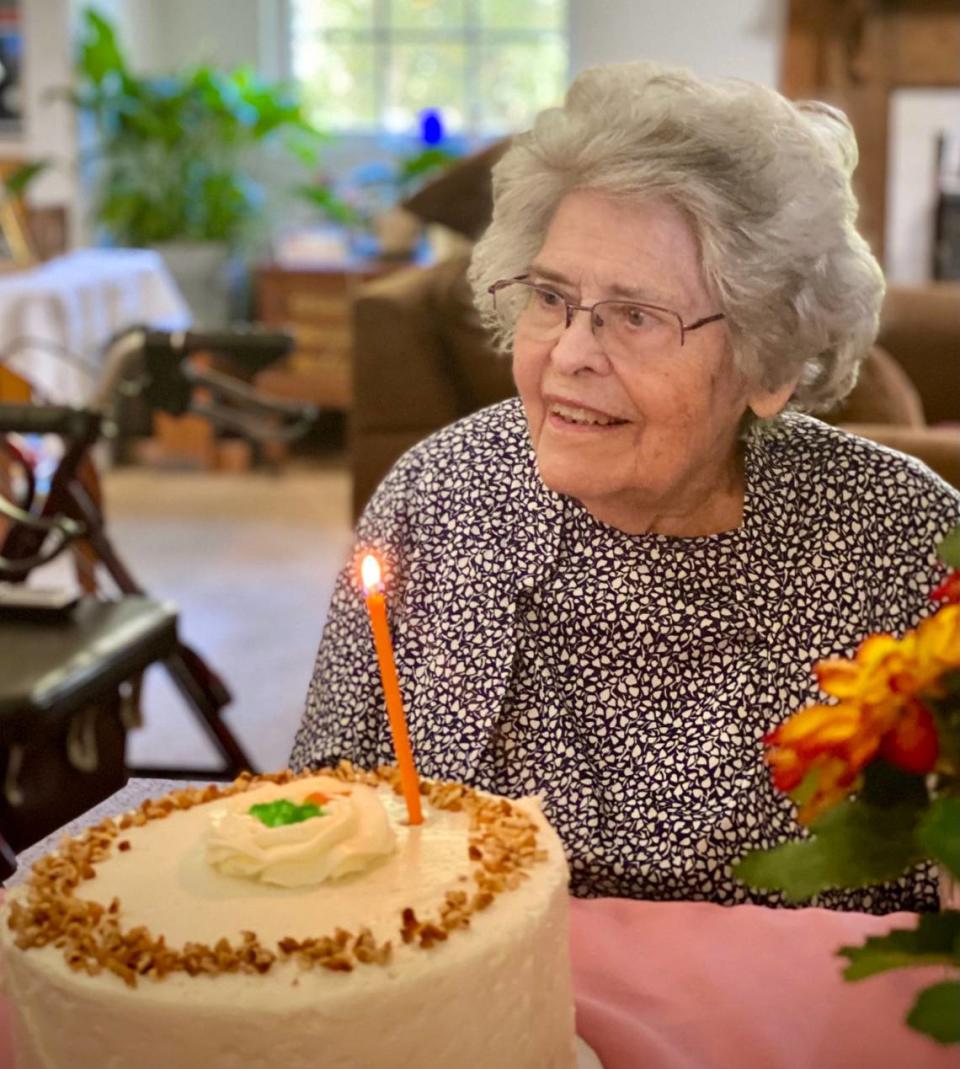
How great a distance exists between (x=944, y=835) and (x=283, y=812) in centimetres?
34

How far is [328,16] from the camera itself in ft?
22.1

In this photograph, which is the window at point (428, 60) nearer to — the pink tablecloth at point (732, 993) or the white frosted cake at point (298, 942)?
the pink tablecloth at point (732, 993)

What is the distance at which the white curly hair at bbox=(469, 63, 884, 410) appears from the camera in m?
1.35

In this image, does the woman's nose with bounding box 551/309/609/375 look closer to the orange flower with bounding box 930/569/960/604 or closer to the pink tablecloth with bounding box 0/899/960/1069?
the pink tablecloth with bounding box 0/899/960/1069

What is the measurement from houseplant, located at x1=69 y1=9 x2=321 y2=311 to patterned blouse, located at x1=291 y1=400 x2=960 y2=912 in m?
4.87

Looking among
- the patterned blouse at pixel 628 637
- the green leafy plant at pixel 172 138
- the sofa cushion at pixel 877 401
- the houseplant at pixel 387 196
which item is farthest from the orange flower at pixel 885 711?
the green leafy plant at pixel 172 138

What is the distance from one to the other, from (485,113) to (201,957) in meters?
6.31

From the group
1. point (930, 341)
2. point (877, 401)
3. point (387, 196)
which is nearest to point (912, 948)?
point (877, 401)

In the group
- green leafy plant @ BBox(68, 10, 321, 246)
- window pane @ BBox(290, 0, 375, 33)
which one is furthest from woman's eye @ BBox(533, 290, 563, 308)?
window pane @ BBox(290, 0, 375, 33)

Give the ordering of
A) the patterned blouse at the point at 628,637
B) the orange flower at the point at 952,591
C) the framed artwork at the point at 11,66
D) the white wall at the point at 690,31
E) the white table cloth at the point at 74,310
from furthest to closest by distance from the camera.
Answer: the white wall at the point at 690,31 → the framed artwork at the point at 11,66 → the white table cloth at the point at 74,310 → the patterned blouse at the point at 628,637 → the orange flower at the point at 952,591

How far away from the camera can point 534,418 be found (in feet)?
4.55

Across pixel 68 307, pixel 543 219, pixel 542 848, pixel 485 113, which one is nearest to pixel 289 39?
pixel 485 113

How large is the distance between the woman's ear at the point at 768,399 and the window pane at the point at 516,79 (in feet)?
17.7

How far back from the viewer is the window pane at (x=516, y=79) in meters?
6.68
